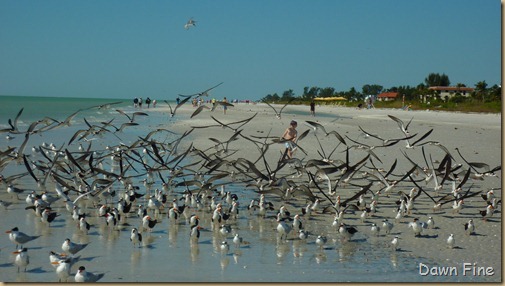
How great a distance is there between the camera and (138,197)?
35.3ft

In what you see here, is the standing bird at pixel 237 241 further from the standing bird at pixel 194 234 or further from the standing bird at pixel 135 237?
the standing bird at pixel 135 237

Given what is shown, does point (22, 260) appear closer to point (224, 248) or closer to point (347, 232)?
point (224, 248)

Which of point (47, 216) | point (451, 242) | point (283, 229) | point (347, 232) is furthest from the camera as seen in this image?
point (47, 216)

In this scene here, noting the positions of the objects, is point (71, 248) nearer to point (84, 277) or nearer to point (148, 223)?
point (84, 277)

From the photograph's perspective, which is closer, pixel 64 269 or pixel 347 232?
pixel 64 269

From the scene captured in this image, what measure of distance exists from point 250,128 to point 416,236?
69.1ft

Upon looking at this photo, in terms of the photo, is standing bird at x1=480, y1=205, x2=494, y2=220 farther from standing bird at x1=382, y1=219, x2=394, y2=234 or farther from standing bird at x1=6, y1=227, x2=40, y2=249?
standing bird at x1=6, y1=227, x2=40, y2=249

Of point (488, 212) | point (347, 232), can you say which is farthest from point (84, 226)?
point (488, 212)

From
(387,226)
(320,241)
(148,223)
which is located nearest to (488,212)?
(387,226)

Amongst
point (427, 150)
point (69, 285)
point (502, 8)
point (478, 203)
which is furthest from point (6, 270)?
point (427, 150)

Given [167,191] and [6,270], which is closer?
[6,270]

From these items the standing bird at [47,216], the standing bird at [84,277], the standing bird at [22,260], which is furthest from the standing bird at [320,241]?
the standing bird at [47,216]

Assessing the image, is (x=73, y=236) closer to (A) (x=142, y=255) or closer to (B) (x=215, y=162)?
(A) (x=142, y=255)

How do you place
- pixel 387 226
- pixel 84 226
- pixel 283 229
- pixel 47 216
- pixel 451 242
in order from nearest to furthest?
pixel 451 242 → pixel 283 229 → pixel 84 226 → pixel 387 226 → pixel 47 216
